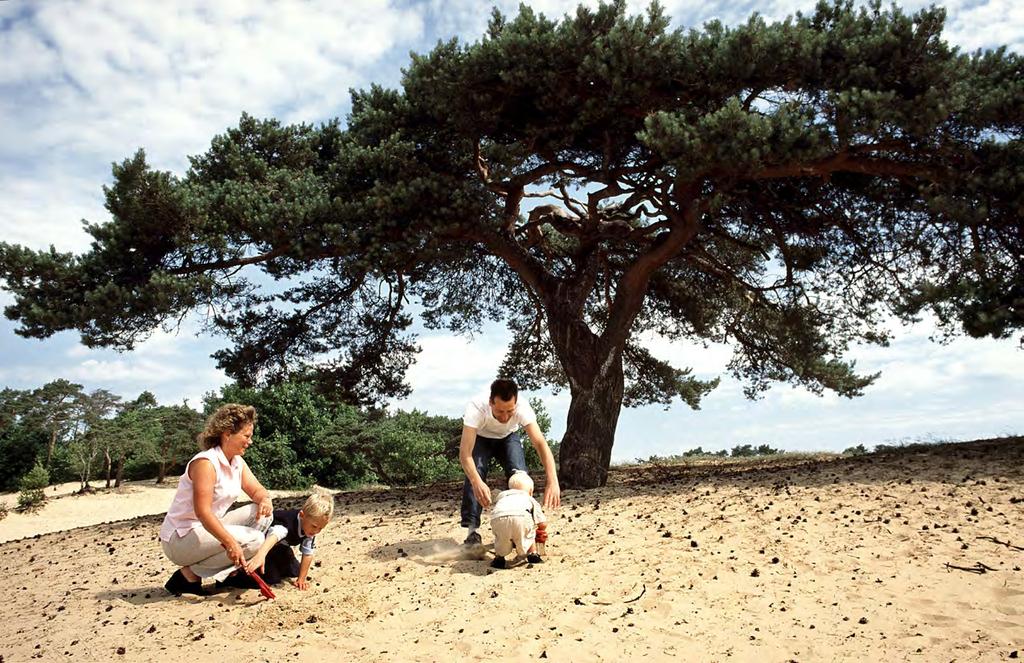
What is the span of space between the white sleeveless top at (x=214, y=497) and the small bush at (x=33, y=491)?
20.2 metres

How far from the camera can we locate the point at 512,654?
16.4 feet

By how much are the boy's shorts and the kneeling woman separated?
192 centimetres

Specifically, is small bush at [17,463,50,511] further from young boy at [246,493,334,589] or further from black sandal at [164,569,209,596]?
young boy at [246,493,334,589]

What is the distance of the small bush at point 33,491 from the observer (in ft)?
73.6

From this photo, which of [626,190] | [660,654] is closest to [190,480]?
[660,654]

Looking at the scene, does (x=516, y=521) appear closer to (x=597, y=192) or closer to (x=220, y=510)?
(x=220, y=510)

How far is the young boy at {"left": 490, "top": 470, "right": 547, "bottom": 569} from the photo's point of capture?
6.52m

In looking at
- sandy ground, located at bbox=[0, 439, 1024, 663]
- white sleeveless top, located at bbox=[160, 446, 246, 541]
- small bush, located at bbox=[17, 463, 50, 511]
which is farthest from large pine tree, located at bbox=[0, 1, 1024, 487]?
small bush, located at bbox=[17, 463, 50, 511]

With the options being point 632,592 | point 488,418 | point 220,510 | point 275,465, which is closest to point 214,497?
point 220,510

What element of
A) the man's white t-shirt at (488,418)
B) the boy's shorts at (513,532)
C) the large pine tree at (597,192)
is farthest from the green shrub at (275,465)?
the boy's shorts at (513,532)

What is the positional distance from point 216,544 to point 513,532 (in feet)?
7.92

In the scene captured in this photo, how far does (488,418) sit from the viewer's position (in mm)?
6922

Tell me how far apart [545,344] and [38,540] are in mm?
10158

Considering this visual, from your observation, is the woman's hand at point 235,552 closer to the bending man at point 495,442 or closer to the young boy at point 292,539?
the young boy at point 292,539
